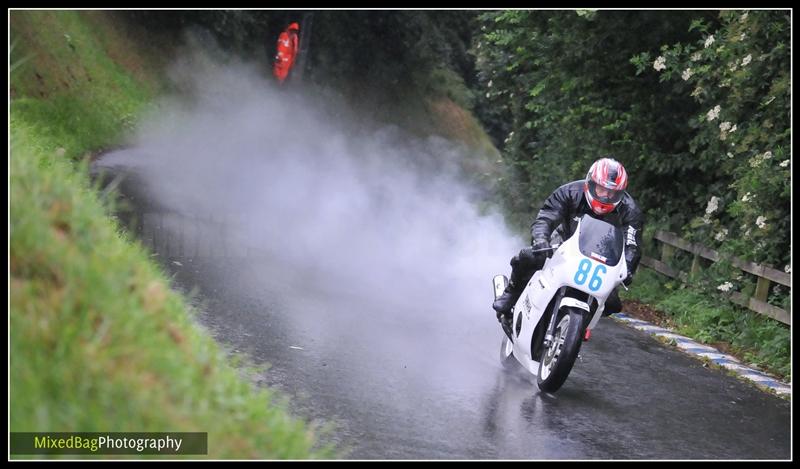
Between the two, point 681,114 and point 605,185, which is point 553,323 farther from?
point 681,114

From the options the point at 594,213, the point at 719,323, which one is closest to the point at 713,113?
the point at 719,323

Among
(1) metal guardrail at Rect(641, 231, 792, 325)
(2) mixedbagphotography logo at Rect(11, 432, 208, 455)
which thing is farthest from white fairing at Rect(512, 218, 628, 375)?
(2) mixedbagphotography logo at Rect(11, 432, 208, 455)

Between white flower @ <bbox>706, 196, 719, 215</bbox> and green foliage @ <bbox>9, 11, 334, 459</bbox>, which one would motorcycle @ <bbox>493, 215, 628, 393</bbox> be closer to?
green foliage @ <bbox>9, 11, 334, 459</bbox>

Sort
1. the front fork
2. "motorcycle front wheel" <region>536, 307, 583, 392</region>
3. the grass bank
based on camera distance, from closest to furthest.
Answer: "motorcycle front wheel" <region>536, 307, 583, 392</region>, the front fork, the grass bank

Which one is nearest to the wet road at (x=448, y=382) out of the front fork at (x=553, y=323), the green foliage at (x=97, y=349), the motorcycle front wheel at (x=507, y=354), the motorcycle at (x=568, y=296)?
the motorcycle front wheel at (x=507, y=354)

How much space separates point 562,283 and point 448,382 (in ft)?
4.10

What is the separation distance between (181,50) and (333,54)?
7.66m

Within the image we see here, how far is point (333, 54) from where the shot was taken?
45.5 m

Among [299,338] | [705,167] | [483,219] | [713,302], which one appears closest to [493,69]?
[483,219]

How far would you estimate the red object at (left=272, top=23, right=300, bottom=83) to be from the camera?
4010 centimetres

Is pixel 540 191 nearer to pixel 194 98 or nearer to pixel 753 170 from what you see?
pixel 753 170

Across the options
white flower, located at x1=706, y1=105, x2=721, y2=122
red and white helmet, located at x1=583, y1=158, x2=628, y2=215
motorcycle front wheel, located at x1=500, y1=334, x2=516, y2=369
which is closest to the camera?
red and white helmet, located at x1=583, y1=158, x2=628, y2=215

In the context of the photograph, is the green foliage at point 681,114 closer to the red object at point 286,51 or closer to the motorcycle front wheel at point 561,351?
the motorcycle front wheel at point 561,351

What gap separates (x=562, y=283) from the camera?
8.89 meters
